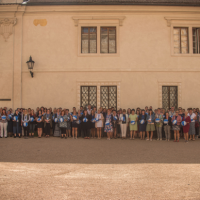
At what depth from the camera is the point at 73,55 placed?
15.8 metres

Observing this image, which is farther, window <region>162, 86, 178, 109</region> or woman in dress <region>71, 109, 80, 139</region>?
window <region>162, 86, 178, 109</region>

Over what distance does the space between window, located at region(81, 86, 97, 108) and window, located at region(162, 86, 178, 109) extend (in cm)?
433

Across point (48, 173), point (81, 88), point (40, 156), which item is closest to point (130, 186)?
point (48, 173)

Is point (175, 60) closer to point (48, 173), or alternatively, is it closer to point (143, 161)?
point (143, 161)

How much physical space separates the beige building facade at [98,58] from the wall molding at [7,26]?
59 millimetres

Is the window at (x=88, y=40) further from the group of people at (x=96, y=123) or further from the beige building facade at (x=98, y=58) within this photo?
the group of people at (x=96, y=123)

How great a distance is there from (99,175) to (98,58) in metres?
10.9

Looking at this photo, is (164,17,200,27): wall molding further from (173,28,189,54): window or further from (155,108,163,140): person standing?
(155,108,163,140): person standing

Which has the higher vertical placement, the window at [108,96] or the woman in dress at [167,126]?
the window at [108,96]

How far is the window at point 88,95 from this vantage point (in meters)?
15.7

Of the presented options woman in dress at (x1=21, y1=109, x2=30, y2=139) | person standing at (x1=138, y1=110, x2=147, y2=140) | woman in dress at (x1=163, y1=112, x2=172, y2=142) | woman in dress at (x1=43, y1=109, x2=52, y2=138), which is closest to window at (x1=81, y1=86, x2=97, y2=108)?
woman in dress at (x1=43, y1=109, x2=52, y2=138)

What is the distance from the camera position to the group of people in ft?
43.7

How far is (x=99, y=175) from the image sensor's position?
582cm

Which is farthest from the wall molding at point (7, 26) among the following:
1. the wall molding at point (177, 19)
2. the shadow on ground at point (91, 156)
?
the wall molding at point (177, 19)
